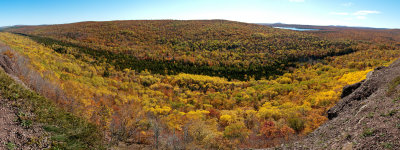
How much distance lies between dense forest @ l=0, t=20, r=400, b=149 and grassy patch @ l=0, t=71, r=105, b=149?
4.76 ft

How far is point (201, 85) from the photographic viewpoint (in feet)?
80.0

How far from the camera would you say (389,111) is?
22.0 feet

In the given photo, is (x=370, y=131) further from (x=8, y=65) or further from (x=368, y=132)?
(x=8, y=65)

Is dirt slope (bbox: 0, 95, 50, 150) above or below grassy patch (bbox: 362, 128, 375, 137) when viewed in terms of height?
above

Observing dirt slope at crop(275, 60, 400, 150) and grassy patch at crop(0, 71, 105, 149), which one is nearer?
dirt slope at crop(275, 60, 400, 150)

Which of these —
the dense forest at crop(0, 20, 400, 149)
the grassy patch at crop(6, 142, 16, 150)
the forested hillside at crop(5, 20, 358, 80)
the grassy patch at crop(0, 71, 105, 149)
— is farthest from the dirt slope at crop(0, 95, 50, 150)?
the forested hillside at crop(5, 20, 358, 80)

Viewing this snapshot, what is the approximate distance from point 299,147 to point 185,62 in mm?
32212

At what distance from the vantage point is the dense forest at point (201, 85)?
9.98 m

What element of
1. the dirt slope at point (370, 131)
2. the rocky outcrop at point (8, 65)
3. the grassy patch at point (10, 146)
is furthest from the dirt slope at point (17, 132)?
the dirt slope at point (370, 131)

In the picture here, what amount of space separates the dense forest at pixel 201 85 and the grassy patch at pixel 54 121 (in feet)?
4.76

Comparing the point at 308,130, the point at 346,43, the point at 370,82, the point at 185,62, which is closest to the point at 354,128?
the point at 308,130

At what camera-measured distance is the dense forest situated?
32.8 ft

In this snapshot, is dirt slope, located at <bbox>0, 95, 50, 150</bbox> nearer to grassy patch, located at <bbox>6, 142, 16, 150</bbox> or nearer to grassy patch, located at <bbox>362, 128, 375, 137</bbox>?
grassy patch, located at <bbox>6, 142, 16, 150</bbox>

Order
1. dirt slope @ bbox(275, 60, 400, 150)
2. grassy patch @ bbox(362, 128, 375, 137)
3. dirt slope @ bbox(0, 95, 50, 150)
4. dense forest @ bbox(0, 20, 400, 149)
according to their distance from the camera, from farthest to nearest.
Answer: dense forest @ bbox(0, 20, 400, 149)
grassy patch @ bbox(362, 128, 375, 137)
dirt slope @ bbox(275, 60, 400, 150)
dirt slope @ bbox(0, 95, 50, 150)
